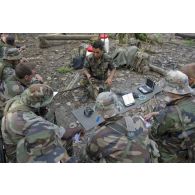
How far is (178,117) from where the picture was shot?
10.7 ft

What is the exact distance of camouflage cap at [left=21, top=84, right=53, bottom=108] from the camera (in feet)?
10.7

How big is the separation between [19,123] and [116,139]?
3.61 feet

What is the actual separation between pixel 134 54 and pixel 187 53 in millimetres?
2303

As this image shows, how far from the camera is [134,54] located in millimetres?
7910

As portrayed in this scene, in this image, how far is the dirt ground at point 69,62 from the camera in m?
6.54

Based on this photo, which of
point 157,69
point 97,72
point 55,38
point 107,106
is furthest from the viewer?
point 55,38

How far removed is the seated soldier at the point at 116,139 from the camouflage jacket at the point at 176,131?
17.3 inches

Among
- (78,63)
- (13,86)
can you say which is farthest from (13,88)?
(78,63)

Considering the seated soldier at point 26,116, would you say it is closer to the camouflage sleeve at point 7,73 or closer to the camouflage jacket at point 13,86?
the camouflage jacket at point 13,86

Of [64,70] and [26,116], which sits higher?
[26,116]

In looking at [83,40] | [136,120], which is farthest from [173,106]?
[83,40]

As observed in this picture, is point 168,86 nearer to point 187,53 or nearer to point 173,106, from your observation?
point 173,106

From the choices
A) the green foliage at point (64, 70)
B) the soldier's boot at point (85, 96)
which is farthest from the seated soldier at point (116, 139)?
the green foliage at point (64, 70)

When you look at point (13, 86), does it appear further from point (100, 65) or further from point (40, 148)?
point (100, 65)
